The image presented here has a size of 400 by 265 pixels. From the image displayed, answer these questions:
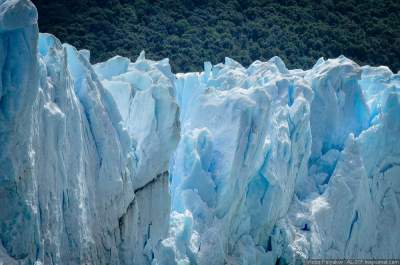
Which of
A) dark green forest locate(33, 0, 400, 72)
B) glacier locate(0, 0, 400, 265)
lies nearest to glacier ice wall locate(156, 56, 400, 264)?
glacier locate(0, 0, 400, 265)

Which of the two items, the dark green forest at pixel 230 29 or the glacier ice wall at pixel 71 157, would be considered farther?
the dark green forest at pixel 230 29

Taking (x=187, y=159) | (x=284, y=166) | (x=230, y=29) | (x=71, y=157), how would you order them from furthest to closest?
(x=230, y=29) → (x=284, y=166) → (x=187, y=159) → (x=71, y=157)

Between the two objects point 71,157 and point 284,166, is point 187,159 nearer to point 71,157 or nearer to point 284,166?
point 284,166

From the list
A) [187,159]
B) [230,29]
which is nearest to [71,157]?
[187,159]

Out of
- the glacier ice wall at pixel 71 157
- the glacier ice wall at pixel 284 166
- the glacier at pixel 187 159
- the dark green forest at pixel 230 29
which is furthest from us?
the dark green forest at pixel 230 29

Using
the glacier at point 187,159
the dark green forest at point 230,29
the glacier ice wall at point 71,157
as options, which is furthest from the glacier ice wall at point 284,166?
the dark green forest at point 230,29

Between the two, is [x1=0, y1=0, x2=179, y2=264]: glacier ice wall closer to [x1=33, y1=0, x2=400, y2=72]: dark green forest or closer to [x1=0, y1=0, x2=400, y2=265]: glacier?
[x1=0, y1=0, x2=400, y2=265]: glacier

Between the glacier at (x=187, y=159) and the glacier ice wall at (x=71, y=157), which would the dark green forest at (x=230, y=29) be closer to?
the glacier at (x=187, y=159)
